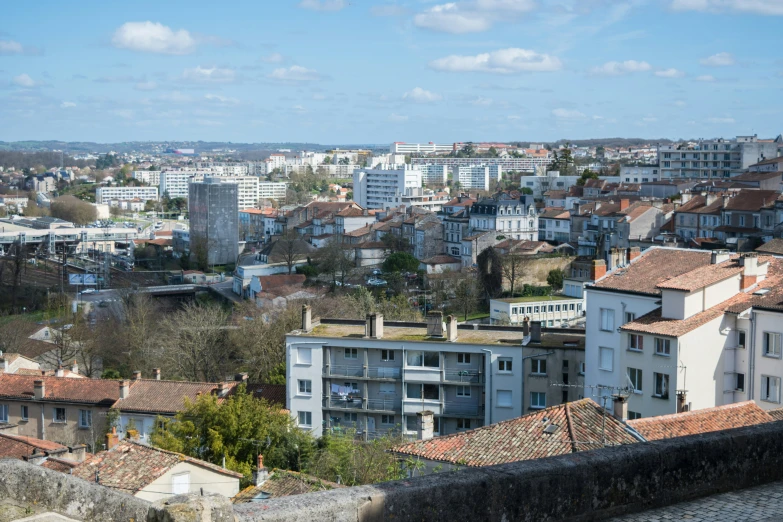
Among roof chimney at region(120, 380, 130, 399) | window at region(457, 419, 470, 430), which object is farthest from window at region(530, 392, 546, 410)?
roof chimney at region(120, 380, 130, 399)

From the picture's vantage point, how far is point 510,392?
81.4ft

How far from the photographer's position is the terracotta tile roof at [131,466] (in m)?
14.6

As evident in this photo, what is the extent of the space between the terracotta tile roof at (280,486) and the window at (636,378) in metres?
7.89

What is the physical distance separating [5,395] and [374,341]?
10.1 m

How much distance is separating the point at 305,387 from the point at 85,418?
577cm

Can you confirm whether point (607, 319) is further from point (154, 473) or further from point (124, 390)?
point (124, 390)

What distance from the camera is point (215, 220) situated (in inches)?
3302

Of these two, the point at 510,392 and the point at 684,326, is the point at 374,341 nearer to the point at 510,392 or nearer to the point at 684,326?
the point at 510,392

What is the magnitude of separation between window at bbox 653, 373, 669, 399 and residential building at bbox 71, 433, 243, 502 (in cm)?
857

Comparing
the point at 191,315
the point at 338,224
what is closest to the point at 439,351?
the point at 191,315

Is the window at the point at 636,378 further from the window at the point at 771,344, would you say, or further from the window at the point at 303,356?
the window at the point at 303,356

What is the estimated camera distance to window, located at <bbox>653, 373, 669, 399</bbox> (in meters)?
19.3

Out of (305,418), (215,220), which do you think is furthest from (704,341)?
(215,220)

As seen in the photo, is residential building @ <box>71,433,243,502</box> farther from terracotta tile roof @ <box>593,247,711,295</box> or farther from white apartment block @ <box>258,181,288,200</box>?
white apartment block @ <box>258,181,288,200</box>
